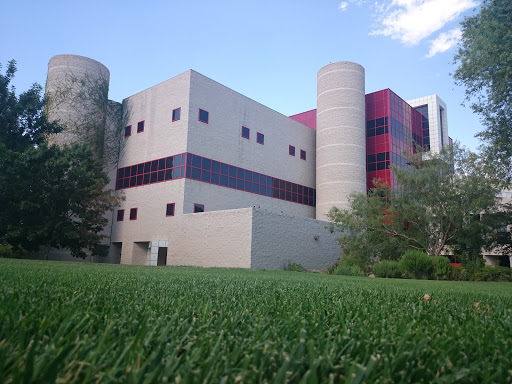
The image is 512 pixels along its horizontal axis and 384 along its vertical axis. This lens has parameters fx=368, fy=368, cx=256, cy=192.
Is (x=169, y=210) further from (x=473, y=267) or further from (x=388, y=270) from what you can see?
(x=473, y=267)

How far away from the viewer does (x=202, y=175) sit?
2767 cm

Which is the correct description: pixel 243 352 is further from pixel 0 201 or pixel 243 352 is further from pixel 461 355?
pixel 0 201

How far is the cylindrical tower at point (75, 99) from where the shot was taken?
29.9 metres

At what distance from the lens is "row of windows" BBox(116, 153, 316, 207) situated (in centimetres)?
2721

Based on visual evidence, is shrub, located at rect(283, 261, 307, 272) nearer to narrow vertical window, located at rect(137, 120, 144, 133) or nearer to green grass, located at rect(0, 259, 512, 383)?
narrow vertical window, located at rect(137, 120, 144, 133)

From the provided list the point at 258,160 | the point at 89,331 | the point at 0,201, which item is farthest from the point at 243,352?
the point at 258,160

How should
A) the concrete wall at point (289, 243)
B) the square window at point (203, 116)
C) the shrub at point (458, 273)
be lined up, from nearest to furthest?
the shrub at point (458, 273)
the concrete wall at point (289, 243)
the square window at point (203, 116)

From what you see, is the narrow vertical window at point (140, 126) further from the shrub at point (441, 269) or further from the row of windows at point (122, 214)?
the shrub at point (441, 269)

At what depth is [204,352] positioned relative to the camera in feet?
4.42

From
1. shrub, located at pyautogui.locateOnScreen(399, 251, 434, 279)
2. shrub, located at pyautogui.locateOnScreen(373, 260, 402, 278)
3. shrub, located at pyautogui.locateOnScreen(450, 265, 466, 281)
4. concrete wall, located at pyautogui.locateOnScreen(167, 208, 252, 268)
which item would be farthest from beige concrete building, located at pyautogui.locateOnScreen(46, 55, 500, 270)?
shrub, located at pyautogui.locateOnScreen(450, 265, 466, 281)

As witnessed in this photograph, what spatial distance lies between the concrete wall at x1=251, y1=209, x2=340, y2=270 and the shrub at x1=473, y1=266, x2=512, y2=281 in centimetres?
1061

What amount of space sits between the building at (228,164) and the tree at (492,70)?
12.9 meters

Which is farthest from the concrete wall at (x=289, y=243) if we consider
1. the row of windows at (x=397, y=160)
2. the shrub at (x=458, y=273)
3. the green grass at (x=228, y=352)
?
the green grass at (x=228, y=352)

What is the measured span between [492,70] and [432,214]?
30.8 feet
